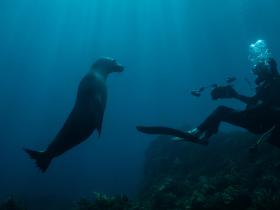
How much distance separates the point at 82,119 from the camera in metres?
6.59

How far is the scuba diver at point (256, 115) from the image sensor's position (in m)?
7.36

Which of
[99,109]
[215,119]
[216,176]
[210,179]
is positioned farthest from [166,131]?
[216,176]

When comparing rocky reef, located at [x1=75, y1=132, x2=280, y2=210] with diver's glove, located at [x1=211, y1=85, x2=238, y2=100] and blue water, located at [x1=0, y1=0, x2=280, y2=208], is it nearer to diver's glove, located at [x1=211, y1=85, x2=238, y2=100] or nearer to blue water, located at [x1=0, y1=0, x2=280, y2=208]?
diver's glove, located at [x1=211, y1=85, x2=238, y2=100]

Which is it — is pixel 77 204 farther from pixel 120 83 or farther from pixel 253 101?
pixel 120 83

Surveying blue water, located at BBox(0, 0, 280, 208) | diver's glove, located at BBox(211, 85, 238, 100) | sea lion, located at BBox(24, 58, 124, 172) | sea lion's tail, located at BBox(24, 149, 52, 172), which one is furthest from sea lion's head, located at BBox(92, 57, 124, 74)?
blue water, located at BBox(0, 0, 280, 208)

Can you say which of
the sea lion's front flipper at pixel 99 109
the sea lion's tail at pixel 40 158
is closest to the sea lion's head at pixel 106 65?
the sea lion's front flipper at pixel 99 109

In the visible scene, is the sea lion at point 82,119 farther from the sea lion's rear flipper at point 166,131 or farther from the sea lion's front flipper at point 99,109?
the sea lion's rear flipper at point 166,131

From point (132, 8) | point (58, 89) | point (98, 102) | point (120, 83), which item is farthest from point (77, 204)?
point (58, 89)

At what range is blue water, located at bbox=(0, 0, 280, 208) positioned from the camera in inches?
3201

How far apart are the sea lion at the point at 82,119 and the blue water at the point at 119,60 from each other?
47090 mm

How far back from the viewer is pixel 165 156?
2252cm

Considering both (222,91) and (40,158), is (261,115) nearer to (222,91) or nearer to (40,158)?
(222,91)

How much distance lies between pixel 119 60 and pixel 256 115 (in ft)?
351

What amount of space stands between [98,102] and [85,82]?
51cm
